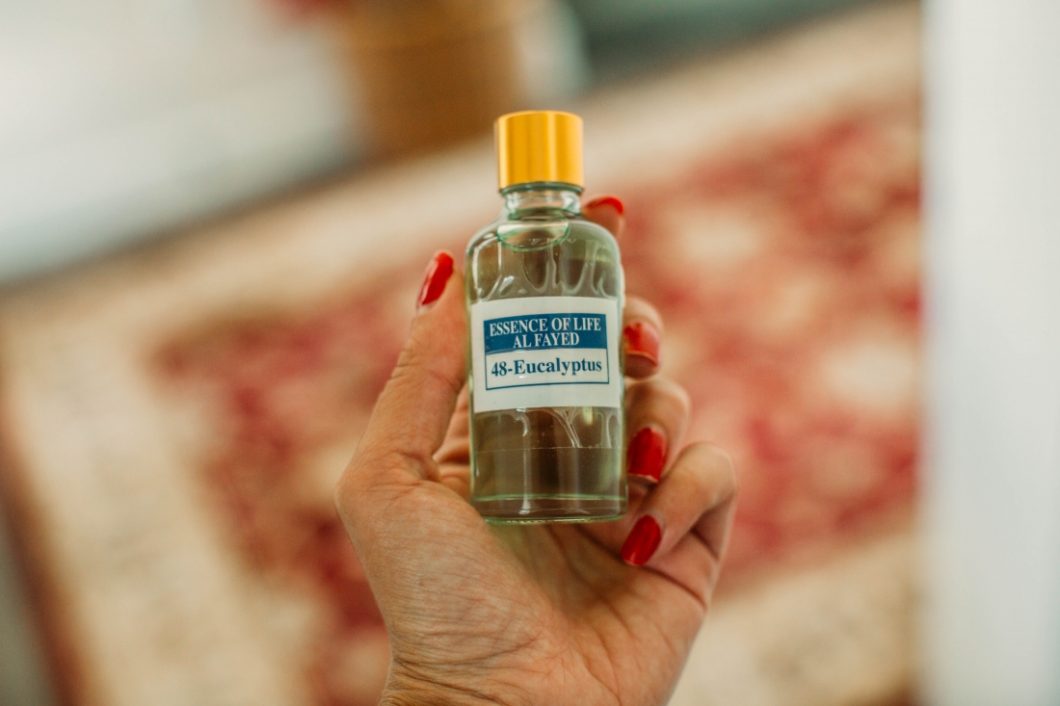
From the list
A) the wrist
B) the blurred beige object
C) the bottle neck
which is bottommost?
the wrist

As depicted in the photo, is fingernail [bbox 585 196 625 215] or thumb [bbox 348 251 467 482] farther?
fingernail [bbox 585 196 625 215]

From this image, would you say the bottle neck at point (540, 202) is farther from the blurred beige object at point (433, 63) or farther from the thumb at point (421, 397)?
the blurred beige object at point (433, 63)

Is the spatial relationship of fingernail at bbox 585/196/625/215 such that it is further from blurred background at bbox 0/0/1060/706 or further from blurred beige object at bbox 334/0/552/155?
blurred beige object at bbox 334/0/552/155

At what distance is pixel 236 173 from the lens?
2990 millimetres

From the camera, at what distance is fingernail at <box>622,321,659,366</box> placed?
846 mm

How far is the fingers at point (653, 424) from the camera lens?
0.85m

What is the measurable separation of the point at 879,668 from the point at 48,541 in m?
1.44

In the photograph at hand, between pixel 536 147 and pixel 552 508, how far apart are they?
0.94 ft

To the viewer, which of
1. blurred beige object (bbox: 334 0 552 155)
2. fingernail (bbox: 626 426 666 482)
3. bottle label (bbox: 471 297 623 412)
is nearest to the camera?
bottle label (bbox: 471 297 623 412)

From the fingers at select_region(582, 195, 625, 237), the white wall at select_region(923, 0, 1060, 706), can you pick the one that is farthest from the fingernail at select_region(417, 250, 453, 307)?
the white wall at select_region(923, 0, 1060, 706)

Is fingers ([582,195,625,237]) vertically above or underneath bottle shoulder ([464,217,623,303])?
above

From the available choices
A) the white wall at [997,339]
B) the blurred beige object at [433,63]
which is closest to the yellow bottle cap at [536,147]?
the white wall at [997,339]

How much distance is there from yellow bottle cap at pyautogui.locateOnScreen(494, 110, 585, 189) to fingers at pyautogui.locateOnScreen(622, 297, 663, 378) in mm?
150

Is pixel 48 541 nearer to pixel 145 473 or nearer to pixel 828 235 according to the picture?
pixel 145 473
